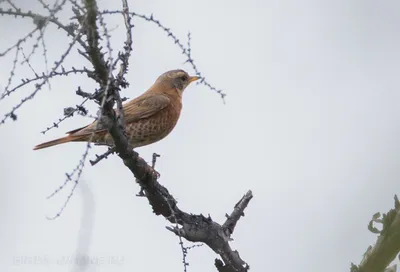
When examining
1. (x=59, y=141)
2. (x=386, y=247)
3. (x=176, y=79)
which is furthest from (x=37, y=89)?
(x=176, y=79)

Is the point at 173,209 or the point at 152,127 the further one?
the point at 152,127

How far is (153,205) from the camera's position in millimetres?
5527

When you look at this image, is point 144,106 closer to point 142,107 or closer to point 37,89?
point 142,107

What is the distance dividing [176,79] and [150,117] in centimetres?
155

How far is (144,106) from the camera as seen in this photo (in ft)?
25.6

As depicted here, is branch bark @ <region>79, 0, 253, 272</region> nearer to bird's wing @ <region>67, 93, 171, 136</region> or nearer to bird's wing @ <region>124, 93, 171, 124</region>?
bird's wing @ <region>67, 93, 171, 136</region>

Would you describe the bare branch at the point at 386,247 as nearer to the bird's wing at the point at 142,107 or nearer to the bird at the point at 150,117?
the bird at the point at 150,117

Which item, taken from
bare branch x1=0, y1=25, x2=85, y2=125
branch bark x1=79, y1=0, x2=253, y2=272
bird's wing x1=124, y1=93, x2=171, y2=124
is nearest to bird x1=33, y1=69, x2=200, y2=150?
bird's wing x1=124, y1=93, x2=171, y2=124

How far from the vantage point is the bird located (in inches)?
282

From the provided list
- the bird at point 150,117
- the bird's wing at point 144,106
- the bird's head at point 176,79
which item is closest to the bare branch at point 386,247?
the bird at point 150,117

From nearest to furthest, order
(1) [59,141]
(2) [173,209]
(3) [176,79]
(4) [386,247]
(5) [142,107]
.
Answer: (4) [386,247], (2) [173,209], (1) [59,141], (5) [142,107], (3) [176,79]

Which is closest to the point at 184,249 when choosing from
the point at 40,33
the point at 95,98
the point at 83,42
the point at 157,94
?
the point at 95,98

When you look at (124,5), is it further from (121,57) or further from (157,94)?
(157,94)

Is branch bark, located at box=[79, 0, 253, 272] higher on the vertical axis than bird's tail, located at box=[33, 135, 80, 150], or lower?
lower
